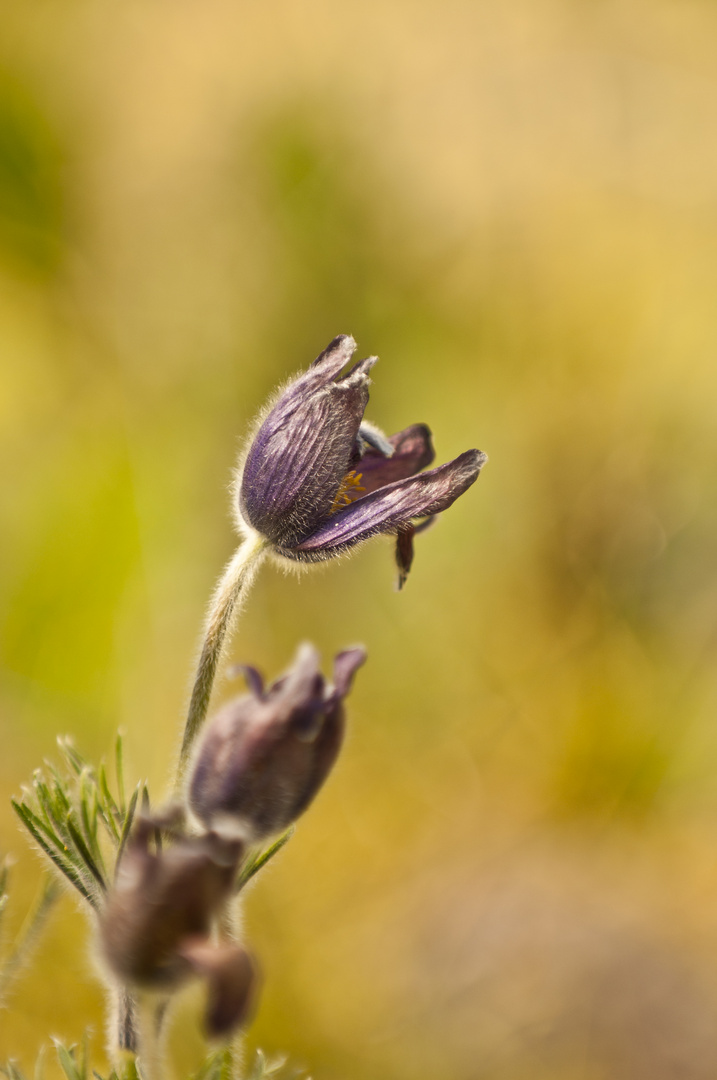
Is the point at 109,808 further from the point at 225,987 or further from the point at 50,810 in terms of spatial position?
the point at 225,987

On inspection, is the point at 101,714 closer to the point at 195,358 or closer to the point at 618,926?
the point at 195,358

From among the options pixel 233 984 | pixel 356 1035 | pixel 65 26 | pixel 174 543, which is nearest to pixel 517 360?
pixel 174 543

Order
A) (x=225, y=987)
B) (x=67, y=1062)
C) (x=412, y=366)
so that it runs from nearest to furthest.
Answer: (x=225, y=987) → (x=67, y=1062) → (x=412, y=366)

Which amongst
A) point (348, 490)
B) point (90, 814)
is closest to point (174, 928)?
point (90, 814)

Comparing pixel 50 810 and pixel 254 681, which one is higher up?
pixel 254 681

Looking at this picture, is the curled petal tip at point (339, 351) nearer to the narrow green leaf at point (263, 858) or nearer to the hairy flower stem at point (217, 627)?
the hairy flower stem at point (217, 627)

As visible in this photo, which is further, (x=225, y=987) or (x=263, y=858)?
(x=263, y=858)
